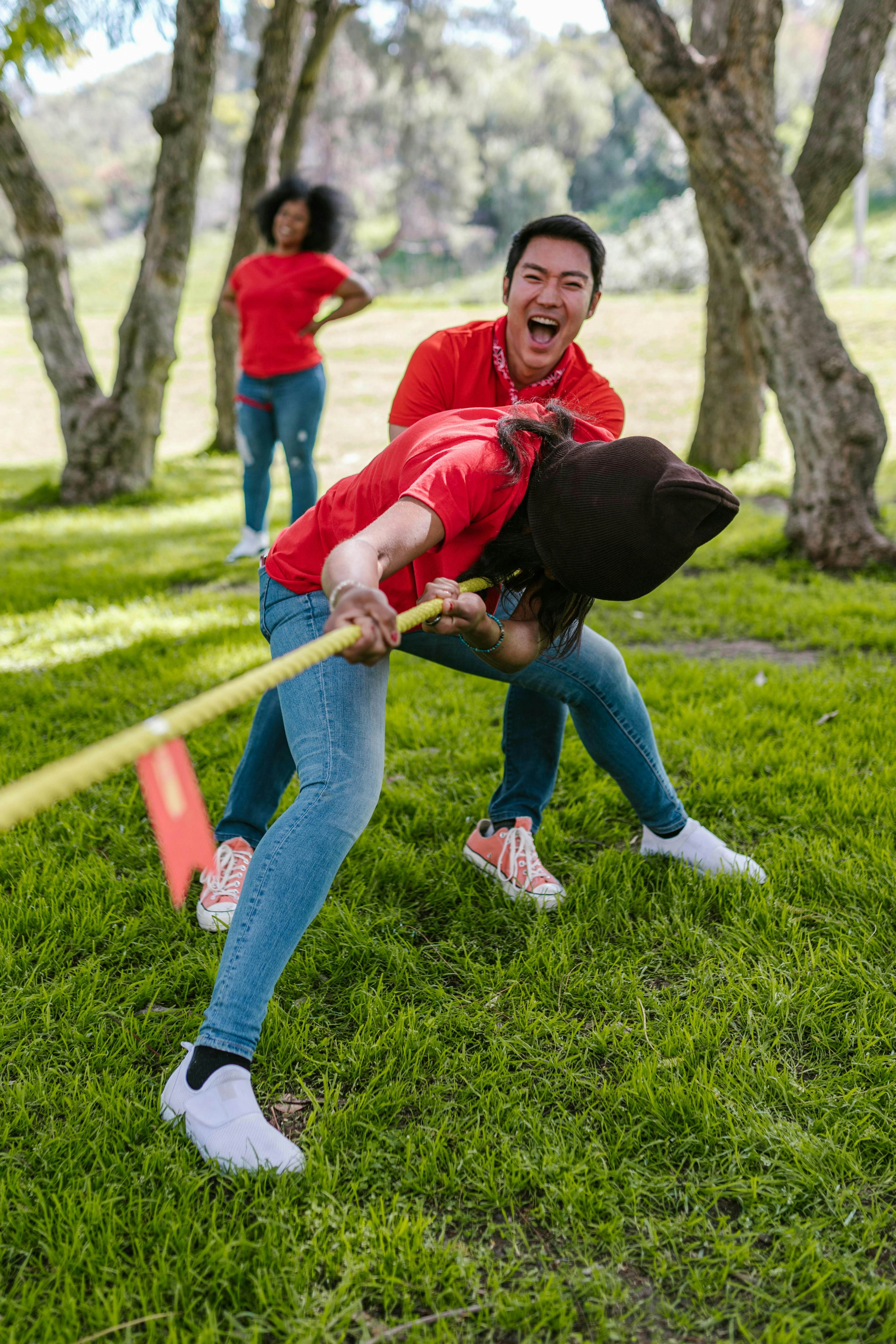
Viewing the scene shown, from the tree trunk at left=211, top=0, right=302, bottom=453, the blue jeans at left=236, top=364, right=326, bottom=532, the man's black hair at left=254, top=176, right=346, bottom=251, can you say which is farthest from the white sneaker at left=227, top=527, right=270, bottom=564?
the tree trunk at left=211, top=0, right=302, bottom=453

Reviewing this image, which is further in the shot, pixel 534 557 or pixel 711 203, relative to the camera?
pixel 711 203

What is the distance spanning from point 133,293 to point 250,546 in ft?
11.6

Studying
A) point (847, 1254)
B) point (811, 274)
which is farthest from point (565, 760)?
point (811, 274)

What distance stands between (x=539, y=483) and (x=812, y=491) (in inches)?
183

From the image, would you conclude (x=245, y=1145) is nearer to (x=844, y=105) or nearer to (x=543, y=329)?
(x=543, y=329)

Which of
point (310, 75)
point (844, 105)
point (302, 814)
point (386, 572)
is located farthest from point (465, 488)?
point (310, 75)

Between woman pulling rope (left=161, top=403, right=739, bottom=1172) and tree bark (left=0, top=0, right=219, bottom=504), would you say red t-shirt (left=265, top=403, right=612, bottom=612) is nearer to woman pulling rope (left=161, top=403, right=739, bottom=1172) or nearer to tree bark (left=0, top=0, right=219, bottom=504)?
woman pulling rope (left=161, top=403, right=739, bottom=1172)

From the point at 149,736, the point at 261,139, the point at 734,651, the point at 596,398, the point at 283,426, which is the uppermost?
the point at 261,139

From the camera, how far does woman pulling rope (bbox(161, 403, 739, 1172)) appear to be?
1.75m

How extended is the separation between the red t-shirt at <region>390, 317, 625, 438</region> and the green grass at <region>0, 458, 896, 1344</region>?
1263 mm

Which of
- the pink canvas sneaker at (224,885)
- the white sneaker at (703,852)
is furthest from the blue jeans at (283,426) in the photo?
the white sneaker at (703,852)

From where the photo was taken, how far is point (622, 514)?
71.7 inches

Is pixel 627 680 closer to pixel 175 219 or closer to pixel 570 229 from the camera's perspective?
pixel 570 229

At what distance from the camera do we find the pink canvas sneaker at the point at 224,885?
248 centimetres
